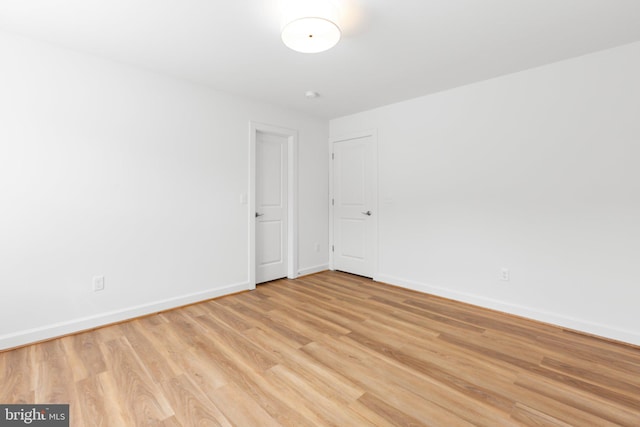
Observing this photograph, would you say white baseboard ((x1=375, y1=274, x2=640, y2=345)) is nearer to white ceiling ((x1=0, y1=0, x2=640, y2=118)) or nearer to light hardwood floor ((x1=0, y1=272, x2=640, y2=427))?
light hardwood floor ((x1=0, y1=272, x2=640, y2=427))

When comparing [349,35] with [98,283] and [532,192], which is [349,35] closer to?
[532,192]

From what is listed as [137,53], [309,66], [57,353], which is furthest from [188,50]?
[57,353]

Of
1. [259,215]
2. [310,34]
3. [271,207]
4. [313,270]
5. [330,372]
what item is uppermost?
[310,34]

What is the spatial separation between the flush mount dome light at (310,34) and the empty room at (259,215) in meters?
0.01

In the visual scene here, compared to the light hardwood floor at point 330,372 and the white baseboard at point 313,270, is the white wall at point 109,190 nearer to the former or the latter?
the light hardwood floor at point 330,372

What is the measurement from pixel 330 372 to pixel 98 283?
A: 7.36 ft

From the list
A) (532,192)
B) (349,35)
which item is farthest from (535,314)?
(349,35)

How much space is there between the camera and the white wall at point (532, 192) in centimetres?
243

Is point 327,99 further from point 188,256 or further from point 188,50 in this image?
point 188,256

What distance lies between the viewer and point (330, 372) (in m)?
→ 1.96

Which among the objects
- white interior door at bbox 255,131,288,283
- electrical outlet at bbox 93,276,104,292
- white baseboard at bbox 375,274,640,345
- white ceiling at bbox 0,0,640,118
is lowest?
white baseboard at bbox 375,274,640,345

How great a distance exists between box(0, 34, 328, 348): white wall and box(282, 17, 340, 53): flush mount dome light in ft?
5.49

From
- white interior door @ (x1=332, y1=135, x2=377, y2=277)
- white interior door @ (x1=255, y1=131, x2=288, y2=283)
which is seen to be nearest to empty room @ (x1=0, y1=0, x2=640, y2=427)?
white interior door @ (x1=255, y1=131, x2=288, y2=283)

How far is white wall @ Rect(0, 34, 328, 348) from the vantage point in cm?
229
